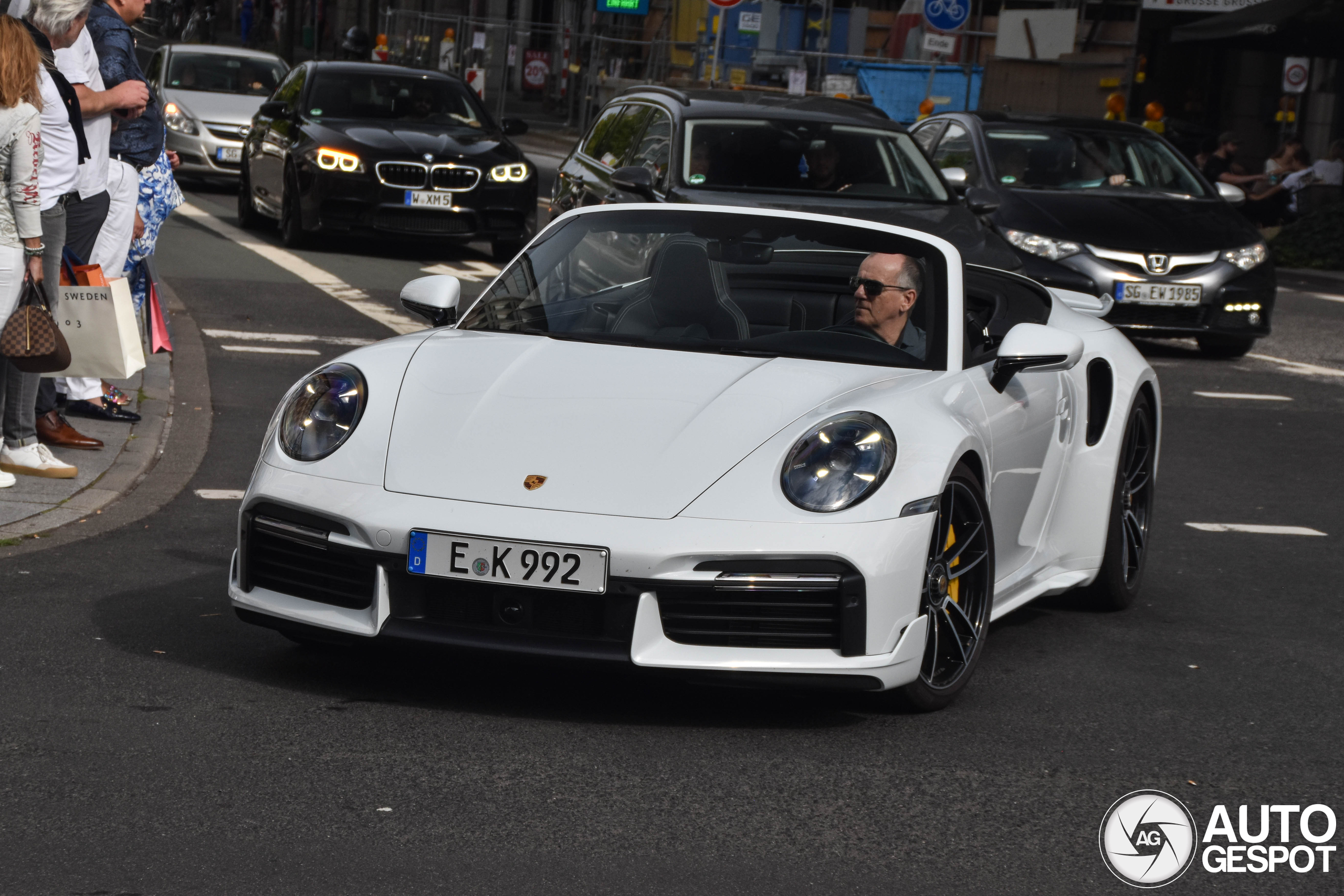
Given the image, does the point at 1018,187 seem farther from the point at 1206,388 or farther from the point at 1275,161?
the point at 1275,161

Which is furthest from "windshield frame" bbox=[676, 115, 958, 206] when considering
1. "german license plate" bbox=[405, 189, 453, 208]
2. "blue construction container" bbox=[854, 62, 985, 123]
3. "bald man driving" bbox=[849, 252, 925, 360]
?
"blue construction container" bbox=[854, 62, 985, 123]

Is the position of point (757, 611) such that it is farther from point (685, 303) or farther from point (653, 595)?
point (685, 303)

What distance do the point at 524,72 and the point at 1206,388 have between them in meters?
31.4

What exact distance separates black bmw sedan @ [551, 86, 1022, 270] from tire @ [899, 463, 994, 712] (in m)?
5.70

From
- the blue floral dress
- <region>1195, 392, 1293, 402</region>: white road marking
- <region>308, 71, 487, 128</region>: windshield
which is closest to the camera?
the blue floral dress

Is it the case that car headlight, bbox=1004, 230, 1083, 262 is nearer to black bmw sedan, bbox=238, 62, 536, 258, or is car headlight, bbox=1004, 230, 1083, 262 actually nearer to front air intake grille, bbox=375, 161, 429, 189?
black bmw sedan, bbox=238, 62, 536, 258

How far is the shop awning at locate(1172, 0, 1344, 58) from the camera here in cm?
2378

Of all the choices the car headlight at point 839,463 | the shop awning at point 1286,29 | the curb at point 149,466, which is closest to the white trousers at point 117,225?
the curb at point 149,466

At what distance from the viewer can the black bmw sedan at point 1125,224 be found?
13.2m

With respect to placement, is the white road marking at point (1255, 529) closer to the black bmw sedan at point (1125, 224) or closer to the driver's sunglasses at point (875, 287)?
the driver's sunglasses at point (875, 287)

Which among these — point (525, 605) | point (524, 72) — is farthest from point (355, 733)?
point (524, 72)

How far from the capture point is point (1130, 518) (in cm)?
662

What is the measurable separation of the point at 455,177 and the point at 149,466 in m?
8.87

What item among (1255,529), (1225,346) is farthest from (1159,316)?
(1255,529)
